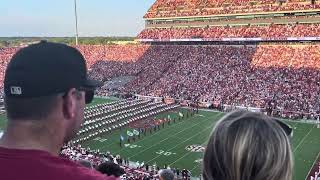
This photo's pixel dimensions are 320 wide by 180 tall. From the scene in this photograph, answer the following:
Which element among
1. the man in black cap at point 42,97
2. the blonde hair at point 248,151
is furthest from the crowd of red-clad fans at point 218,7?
the man in black cap at point 42,97

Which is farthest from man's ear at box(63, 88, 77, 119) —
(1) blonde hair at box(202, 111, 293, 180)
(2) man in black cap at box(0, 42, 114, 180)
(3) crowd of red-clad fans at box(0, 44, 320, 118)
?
(3) crowd of red-clad fans at box(0, 44, 320, 118)

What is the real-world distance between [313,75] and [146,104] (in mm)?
14097

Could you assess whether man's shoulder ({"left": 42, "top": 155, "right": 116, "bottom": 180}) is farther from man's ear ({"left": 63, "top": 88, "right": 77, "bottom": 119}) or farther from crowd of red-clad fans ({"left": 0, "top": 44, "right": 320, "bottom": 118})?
crowd of red-clad fans ({"left": 0, "top": 44, "right": 320, "bottom": 118})

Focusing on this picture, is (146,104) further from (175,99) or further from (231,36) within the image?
(231,36)

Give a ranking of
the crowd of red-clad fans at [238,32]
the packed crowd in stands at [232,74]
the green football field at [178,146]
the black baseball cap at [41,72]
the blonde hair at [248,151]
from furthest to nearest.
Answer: the crowd of red-clad fans at [238,32] → the packed crowd in stands at [232,74] → the green football field at [178,146] → the black baseball cap at [41,72] → the blonde hair at [248,151]

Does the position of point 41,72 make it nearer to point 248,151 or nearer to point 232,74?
point 248,151

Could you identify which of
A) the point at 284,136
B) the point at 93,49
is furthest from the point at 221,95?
the point at 284,136

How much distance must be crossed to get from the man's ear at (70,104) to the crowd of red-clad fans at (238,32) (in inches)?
1708

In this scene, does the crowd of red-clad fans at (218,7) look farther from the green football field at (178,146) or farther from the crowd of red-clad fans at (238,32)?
the green football field at (178,146)

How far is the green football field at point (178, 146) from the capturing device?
2029 centimetres

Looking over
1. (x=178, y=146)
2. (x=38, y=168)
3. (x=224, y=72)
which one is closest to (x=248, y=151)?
(x=38, y=168)

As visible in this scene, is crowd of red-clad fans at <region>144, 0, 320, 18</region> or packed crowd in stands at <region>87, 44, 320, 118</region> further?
crowd of red-clad fans at <region>144, 0, 320, 18</region>

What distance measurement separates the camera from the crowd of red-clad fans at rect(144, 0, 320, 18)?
47281 millimetres

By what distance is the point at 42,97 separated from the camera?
6.06 feet
